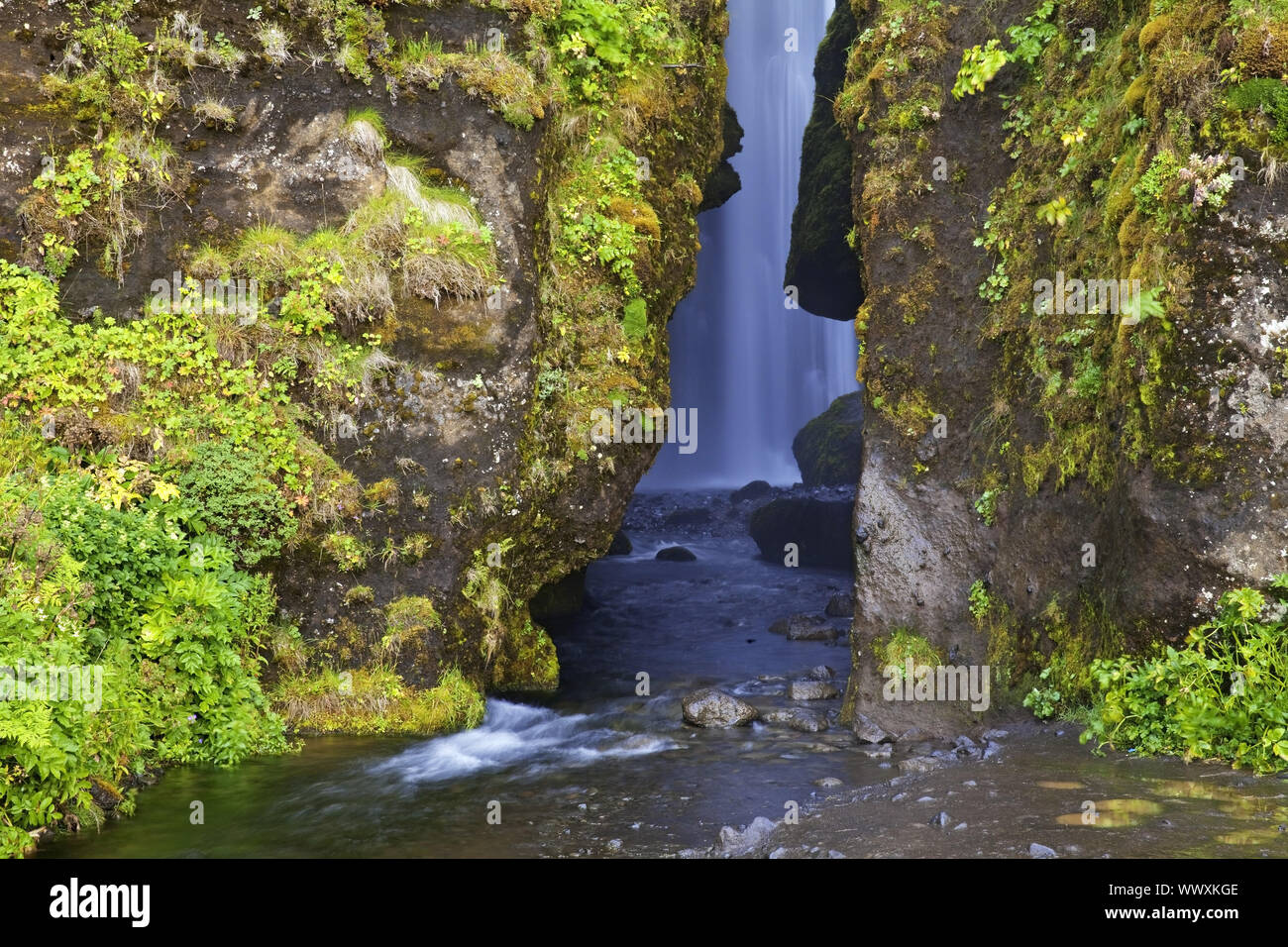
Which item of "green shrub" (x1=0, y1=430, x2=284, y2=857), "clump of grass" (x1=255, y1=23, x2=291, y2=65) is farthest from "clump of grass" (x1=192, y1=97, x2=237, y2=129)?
"green shrub" (x1=0, y1=430, x2=284, y2=857)

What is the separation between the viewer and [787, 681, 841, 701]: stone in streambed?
11281 mm

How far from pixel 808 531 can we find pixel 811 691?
1235 centimetres

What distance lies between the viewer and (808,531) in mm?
23469

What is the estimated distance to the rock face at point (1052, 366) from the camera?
7.22 m

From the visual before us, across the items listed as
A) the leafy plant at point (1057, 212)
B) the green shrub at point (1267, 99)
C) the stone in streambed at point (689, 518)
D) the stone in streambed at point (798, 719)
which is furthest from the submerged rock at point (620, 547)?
the green shrub at point (1267, 99)

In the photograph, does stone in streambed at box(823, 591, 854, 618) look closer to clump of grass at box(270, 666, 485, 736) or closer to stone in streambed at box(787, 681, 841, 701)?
stone in streambed at box(787, 681, 841, 701)

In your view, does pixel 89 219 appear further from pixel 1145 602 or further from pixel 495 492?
pixel 1145 602

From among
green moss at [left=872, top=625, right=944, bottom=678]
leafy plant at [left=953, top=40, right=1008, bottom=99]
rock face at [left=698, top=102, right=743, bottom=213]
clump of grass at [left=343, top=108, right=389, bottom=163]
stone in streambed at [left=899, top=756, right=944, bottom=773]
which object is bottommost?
stone in streambed at [left=899, top=756, right=944, bottom=773]

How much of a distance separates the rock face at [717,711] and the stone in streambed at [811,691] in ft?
3.04

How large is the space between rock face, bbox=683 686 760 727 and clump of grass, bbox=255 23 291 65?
27.9 feet

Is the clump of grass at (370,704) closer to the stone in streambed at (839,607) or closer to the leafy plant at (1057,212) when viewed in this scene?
the leafy plant at (1057,212)

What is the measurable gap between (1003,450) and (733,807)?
4.70 metres

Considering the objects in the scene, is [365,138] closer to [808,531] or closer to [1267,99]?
[1267,99]

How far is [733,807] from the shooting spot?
7801 mm
